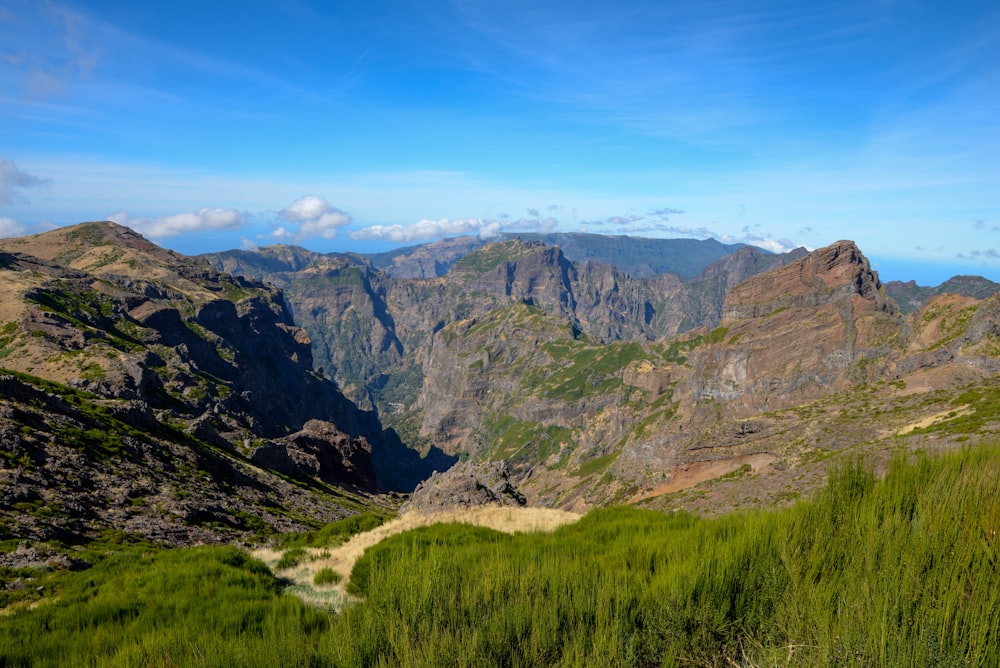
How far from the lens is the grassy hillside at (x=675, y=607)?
759 cm

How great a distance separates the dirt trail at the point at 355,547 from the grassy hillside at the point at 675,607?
2428 millimetres

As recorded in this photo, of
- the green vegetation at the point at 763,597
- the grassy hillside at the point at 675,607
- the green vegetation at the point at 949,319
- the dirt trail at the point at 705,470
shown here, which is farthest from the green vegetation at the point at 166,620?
the green vegetation at the point at 949,319

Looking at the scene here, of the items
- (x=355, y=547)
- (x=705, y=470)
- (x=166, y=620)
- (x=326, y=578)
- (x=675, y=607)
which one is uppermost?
(x=675, y=607)

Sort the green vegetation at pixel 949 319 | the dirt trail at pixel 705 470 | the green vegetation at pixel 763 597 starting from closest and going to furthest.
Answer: the green vegetation at pixel 763 597
the dirt trail at pixel 705 470
the green vegetation at pixel 949 319

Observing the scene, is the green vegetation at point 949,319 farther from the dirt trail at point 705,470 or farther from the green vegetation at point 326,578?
the green vegetation at point 326,578

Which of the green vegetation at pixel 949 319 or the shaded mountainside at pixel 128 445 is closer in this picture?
the shaded mountainside at pixel 128 445

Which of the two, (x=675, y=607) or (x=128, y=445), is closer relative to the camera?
(x=675, y=607)

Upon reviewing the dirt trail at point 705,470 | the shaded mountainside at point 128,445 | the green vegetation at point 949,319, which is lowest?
the dirt trail at point 705,470

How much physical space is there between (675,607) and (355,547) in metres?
16.6

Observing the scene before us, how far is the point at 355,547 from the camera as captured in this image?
22.3 metres

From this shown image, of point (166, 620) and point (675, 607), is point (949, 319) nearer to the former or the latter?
point (675, 607)

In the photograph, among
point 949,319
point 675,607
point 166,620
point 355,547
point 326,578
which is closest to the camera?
point 675,607

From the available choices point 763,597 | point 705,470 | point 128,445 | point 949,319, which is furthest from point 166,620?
point 949,319

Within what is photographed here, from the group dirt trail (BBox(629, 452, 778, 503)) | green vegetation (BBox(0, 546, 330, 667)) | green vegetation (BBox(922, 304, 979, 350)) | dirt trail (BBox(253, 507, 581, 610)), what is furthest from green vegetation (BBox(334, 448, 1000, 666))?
green vegetation (BBox(922, 304, 979, 350))
